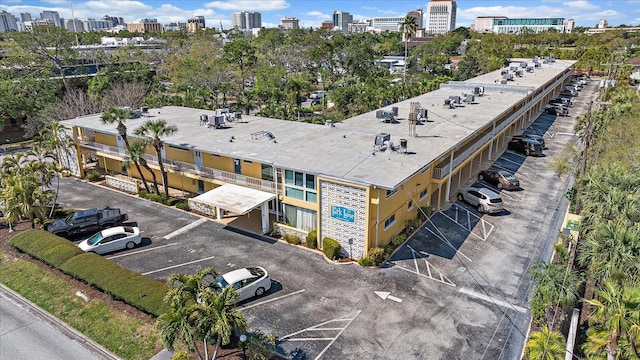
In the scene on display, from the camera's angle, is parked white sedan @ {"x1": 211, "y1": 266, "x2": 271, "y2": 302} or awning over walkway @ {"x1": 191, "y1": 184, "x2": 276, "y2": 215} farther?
awning over walkway @ {"x1": 191, "y1": 184, "x2": 276, "y2": 215}

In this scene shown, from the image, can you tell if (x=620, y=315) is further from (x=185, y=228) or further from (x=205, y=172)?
(x=205, y=172)

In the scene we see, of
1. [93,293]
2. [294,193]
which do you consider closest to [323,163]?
[294,193]

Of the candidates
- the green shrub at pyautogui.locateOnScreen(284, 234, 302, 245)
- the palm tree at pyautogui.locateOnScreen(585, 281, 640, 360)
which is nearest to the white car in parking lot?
the green shrub at pyautogui.locateOnScreen(284, 234, 302, 245)

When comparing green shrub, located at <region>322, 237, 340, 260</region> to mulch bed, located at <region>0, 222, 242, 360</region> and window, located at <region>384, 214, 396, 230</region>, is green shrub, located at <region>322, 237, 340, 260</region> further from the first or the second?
mulch bed, located at <region>0, 222, 242, 360</region>

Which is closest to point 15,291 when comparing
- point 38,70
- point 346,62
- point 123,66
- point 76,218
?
point 76,218

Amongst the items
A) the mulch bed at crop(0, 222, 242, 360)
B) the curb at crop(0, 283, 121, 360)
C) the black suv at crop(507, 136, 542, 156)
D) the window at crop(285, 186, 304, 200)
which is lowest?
the curb at crop(0, 283, 121, 360)

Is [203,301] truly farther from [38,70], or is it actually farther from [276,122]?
[38,70]
